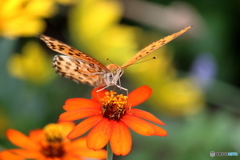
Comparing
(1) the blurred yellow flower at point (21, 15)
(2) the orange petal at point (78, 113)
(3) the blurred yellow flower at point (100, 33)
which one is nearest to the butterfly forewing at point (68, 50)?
(2) the orange petal at point (78, 113)

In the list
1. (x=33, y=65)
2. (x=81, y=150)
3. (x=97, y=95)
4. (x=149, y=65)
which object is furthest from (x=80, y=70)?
(x=149, y=65)

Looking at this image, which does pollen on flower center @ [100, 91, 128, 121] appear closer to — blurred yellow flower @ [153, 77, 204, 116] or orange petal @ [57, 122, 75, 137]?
orange petal @ [57, 122, 75, 137]

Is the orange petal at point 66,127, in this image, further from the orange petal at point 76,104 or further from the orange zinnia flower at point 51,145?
the orange petal at point 76,104

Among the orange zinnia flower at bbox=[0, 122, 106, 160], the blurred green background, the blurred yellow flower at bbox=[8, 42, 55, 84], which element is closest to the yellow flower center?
the orange zinnia flower at bbox=[0, 122, 106, 160]

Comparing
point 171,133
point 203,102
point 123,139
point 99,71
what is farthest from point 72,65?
point 203,102

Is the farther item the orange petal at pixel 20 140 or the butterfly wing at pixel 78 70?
the butterfly wing at pixel 78 70

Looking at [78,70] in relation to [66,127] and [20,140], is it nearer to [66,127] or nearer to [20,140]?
[66,127]
